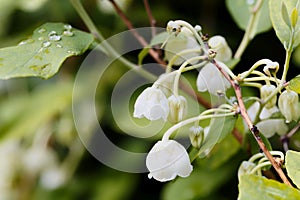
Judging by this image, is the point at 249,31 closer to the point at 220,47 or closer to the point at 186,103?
the point at 220,47

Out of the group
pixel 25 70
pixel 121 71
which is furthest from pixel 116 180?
pixel 25 70

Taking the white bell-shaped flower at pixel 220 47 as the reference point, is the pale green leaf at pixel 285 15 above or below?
above

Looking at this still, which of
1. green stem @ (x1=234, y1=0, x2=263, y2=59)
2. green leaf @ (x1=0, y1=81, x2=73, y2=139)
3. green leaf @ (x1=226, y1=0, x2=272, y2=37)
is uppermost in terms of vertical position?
green stem @ (x1=234, y1=0, x2=263, y2=59)

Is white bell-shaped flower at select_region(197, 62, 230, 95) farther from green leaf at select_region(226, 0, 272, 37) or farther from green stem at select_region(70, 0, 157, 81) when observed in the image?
green leaf at select_region(226, 0, 272, 37)

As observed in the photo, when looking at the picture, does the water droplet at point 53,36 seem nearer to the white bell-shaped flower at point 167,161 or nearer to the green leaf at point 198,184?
the white bell-shaped flower at point 167,161

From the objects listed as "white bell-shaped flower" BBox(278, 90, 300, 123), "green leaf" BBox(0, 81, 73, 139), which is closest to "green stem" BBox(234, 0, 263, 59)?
"white bell-shaped flower" BBox(278, 90, 300, 123)

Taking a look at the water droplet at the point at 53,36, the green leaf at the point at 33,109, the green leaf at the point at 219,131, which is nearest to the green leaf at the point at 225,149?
the green leaf at the point at 219,131

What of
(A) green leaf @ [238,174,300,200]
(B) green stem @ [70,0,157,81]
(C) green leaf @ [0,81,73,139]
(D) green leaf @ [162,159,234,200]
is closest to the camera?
(A) green leaf @ [238,174,300,200]
